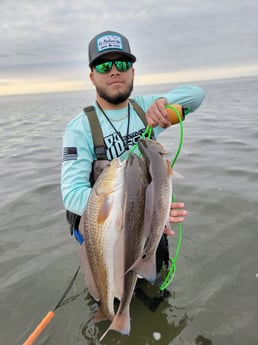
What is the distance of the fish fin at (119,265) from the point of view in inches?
94.7

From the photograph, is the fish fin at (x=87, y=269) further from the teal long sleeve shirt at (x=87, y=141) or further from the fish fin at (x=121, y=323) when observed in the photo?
the teal long sleeve shirt at (x=87, y=141)

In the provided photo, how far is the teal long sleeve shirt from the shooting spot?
302 cm

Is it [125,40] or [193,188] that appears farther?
[193,188]

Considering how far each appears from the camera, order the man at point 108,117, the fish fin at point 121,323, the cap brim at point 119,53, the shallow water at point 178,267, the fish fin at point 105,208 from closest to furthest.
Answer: the fish fin at point 105,208, the fish fin at point 121,323, the man at point 108,117, the cap brim at point 119,53, the shallow water at point 178,267

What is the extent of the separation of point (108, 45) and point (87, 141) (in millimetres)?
1002

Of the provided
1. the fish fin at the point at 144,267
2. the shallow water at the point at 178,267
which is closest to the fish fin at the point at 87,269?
the fish fin at the point at 144,267

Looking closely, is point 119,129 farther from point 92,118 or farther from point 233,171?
point 233,171

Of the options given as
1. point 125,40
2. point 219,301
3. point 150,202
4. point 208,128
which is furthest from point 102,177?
point 208,128

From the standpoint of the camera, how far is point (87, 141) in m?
3.46

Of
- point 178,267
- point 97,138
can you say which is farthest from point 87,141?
point 178,267

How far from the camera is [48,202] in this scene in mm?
7504

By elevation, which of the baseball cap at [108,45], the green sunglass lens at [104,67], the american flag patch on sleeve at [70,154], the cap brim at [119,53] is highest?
the baseball cap at [108,45]

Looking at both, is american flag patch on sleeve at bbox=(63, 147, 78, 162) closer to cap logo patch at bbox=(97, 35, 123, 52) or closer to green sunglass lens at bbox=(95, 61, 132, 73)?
green sunglass lens at bbox=(95, 61, 132, 73)

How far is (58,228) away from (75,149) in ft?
11.1
